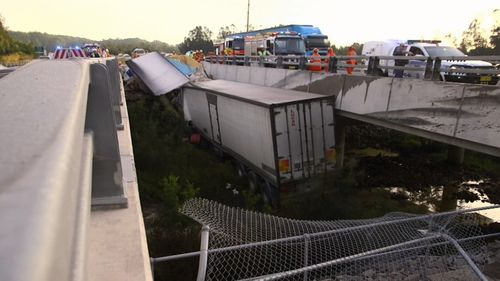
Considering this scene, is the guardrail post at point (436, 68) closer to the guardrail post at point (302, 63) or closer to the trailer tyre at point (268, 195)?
the trailer tyre at point (268, 195)

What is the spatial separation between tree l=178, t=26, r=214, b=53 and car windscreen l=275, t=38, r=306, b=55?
62.4 metres

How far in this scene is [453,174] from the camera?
18094 millimetres

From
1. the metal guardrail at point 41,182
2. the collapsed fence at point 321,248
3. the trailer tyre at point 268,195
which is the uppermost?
the metal guardrail at point 41,182

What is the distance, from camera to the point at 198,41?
96375mm

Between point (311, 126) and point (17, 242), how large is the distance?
1161cm

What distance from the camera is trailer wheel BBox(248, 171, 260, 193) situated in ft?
43.6

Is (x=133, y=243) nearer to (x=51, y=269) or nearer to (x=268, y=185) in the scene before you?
Result: (x=51, y=269)

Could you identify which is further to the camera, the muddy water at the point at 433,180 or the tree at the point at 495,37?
the tree at the point at 495,37

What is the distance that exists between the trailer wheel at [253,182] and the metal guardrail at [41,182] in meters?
11.9

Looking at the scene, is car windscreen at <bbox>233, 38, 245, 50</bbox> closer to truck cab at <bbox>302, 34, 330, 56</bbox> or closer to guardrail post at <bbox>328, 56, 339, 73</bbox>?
truck cab at <bbox>302, 34, 330, 56</bbox>

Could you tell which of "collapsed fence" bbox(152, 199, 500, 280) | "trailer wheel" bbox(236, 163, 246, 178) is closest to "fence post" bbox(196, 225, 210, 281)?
"collapsed fence" bbox(152, 199, 500, 280)

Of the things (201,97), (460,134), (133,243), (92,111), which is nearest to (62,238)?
(133,243)

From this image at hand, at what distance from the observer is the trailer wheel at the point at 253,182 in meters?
13.3

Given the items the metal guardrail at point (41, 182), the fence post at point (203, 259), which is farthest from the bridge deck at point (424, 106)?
the metal guardrail at point (41, 182)
